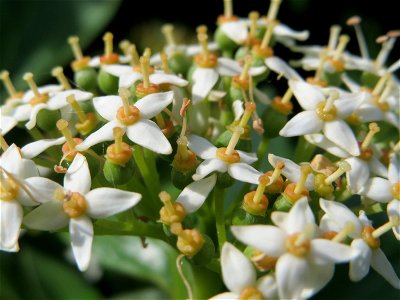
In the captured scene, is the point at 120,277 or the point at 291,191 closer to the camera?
the point at 291,191

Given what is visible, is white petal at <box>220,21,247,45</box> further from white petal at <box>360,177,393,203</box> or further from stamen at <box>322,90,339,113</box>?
white petal at <box>360,177,393,203</box>

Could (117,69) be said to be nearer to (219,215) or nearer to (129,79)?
(129,79)

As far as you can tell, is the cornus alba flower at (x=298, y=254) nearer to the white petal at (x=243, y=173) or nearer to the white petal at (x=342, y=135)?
the white petal at (x=243, y=173)

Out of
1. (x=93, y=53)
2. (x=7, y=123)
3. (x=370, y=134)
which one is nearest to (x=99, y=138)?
(x=7, y=123)

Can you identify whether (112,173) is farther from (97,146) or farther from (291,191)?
(291,191)

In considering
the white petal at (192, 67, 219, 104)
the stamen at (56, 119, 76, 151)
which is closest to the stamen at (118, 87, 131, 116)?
the stamen at (56, 119, 76, 151)

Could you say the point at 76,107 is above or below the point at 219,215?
above

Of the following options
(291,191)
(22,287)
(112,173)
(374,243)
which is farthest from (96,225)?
(22,287)
